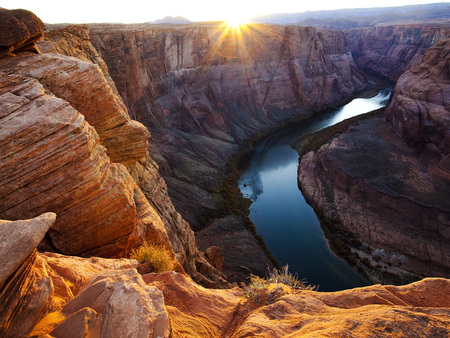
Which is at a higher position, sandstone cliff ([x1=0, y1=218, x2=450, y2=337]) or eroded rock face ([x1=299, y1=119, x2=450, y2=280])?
sandstone cliff ([x1=0, y1=218, x2=450, y2=337])

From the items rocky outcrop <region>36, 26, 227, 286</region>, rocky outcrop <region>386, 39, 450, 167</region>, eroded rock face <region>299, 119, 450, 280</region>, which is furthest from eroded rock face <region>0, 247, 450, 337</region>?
rocky outcrop <region>386, 39, 450, 167</region>

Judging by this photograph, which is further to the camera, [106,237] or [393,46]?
[393,46]

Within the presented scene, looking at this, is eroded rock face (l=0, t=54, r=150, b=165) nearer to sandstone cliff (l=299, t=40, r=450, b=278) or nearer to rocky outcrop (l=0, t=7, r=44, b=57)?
rocky outcrop (l=0, t=7, r=44, b=57)

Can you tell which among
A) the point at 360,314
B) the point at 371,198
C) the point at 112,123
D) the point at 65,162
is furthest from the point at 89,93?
the point at 371,198

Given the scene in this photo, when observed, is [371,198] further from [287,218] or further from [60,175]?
[60,175]

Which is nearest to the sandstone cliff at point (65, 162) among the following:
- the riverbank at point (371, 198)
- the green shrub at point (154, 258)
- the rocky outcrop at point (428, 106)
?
the green shrub at point (154, 258)

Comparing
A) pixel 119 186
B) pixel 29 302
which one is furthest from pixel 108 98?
pixel 29 302

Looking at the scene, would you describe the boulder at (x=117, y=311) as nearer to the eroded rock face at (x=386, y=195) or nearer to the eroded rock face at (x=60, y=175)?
the eroded rock face at (x=60, y=175)
